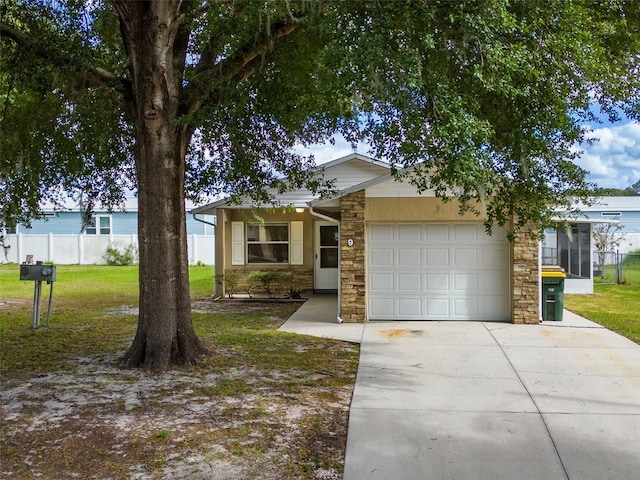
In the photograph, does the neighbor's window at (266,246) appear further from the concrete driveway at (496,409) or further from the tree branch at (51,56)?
the tree branch at (51,56)

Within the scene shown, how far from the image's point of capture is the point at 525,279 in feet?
35.0

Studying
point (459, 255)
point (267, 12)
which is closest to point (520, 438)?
point (267, 12)

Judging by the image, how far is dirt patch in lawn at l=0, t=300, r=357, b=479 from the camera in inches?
162

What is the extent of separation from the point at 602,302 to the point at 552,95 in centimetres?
1037

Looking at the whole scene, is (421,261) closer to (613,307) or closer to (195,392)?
(613,307)

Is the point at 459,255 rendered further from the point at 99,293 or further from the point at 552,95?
the point at 99,293

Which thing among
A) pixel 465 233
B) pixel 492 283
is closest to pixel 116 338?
pixel 465 233

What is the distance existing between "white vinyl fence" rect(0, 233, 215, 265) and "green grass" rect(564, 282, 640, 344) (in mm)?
18045

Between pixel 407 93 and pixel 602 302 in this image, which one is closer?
pixel 407 93

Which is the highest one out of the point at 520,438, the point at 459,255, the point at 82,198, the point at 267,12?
the point at 267,12

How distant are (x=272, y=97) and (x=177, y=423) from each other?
497 centimetres

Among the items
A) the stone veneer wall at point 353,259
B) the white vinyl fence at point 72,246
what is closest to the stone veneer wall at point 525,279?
the stone veneer wall at point 353,259

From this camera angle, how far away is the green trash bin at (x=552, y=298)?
1106 cm

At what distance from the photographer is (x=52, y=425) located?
5.00 meters
